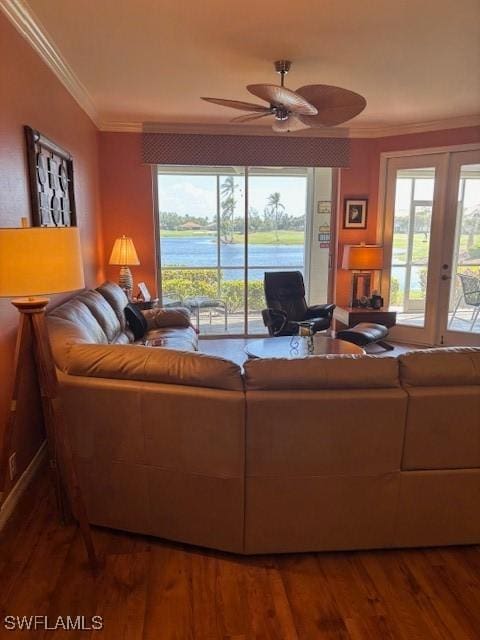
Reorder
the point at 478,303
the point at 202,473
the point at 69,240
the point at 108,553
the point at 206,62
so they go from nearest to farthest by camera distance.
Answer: the point at 69,240
the point at 202,473
the point at 108,553
the point at 206,62
the point at 478,303

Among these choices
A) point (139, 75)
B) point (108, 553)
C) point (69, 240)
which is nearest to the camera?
point (69, 240)

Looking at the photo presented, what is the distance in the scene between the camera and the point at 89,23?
267 centimetres

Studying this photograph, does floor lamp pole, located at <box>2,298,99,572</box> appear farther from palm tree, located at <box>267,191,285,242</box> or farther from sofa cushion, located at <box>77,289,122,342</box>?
palm tree, located at <box>267,191,285,242</box>

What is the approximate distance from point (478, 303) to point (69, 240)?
4901 mm

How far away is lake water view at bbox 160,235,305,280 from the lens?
5.76m

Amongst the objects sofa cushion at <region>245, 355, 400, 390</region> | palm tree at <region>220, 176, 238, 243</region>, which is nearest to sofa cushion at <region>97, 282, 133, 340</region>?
palm tree at <region>220, 176, 238, 243</region>

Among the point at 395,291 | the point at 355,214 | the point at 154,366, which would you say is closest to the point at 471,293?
the point at 395,291

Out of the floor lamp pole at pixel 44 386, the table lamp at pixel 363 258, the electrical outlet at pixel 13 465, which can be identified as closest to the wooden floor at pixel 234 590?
the floor lamp pole at pixel 44 386

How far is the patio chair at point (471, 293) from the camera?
509cm

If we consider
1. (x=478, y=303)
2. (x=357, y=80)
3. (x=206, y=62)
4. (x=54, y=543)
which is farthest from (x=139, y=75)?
(x=478, y=303)

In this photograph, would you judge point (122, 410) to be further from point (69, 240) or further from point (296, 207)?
point (296, 207)

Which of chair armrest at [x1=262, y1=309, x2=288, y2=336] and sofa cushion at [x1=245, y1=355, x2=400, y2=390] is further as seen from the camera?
chair armrest at [x1=262, y1=309, x2=288, y2=336]
